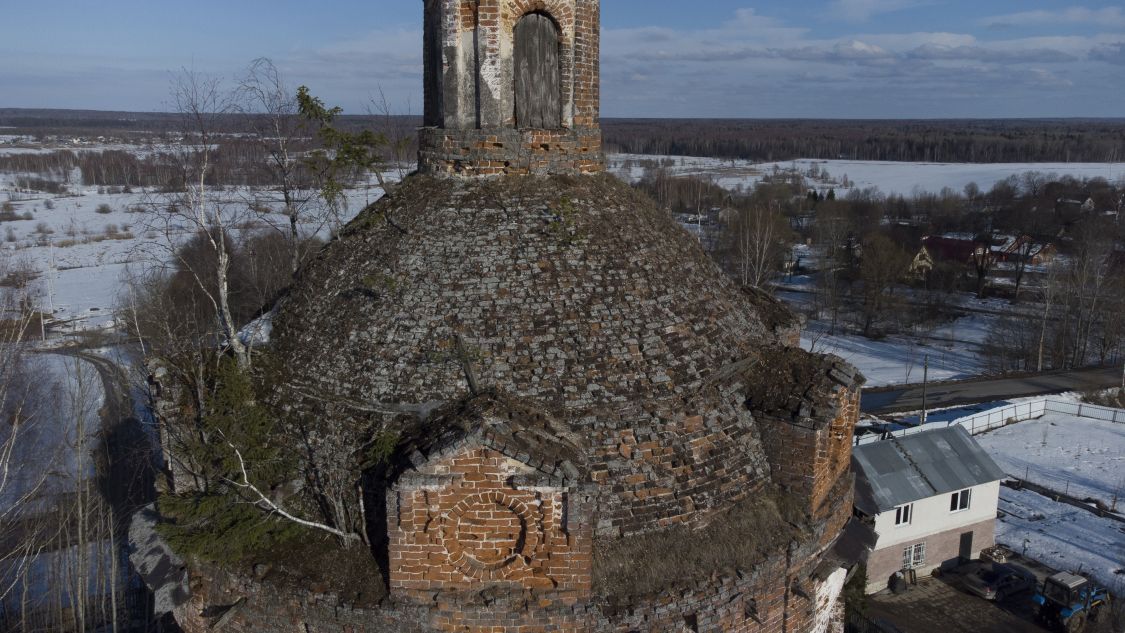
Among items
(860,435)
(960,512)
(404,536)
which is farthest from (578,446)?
(860,435)

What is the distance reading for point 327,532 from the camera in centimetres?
673

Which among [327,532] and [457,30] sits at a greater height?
[457,30]

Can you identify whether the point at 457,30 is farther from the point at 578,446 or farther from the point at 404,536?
the point at 404,536

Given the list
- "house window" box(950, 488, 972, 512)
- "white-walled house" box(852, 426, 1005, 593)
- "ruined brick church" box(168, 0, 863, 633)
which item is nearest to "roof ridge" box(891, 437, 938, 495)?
"white-walled house" box(852, 426, 1005, 593)

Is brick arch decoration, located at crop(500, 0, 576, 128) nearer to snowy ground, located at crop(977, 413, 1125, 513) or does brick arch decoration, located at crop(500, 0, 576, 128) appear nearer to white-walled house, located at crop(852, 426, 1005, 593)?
white-walled house, located at crop(852, 426, 1005, 593)

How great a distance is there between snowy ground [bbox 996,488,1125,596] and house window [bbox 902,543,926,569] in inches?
→ 130

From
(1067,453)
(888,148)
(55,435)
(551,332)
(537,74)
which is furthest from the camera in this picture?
(888,148)

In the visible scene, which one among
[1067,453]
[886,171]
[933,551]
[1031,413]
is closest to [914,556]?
[933,551]

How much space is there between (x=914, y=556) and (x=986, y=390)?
18.4 m

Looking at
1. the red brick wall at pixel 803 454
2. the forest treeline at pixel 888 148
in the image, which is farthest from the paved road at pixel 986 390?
the forest treeline at pixel 888 148

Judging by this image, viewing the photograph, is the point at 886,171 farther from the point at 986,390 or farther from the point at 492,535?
the point at 492,535

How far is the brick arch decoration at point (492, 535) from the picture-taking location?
20.0 ft

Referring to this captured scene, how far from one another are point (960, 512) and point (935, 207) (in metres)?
52.7

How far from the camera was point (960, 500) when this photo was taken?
2070cm
